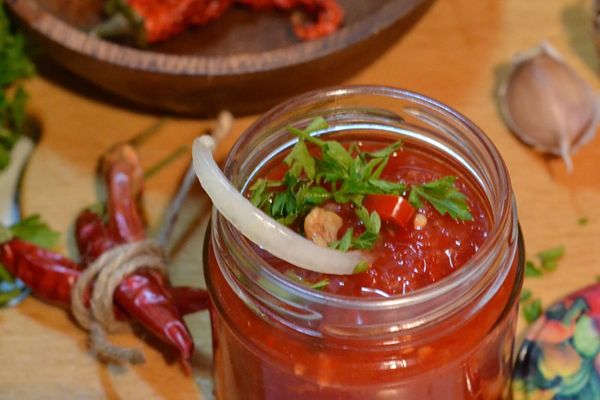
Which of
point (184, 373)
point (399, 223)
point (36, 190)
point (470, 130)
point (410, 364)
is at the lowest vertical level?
point (184, 373)

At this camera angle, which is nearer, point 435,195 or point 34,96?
point 435,195

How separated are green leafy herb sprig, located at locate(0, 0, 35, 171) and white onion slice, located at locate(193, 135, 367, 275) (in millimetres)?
780

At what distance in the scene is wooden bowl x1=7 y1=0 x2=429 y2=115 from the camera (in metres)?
1.39

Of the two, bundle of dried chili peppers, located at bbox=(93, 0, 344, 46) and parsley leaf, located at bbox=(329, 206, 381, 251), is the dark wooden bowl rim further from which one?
parsley leaf, located at bbox=(329, 206, 381, 251)

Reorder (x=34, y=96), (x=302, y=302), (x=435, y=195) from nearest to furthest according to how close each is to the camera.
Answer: (x=302, y=302) → (x=435, y=195) → (x=34, y=96)

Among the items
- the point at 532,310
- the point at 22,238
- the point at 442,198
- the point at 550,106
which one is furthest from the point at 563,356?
the point at 22,238

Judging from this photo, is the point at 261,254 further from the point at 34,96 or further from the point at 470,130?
the point at 34,96

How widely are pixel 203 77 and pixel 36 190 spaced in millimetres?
363

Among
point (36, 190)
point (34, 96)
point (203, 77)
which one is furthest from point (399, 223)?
point (34, 96)

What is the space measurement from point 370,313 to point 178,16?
39.1 inches

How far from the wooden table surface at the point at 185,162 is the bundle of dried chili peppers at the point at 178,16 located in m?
0.13

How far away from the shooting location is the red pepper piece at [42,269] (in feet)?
4.17

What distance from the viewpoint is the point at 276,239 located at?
2.80ft

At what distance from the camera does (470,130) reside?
1.00m
